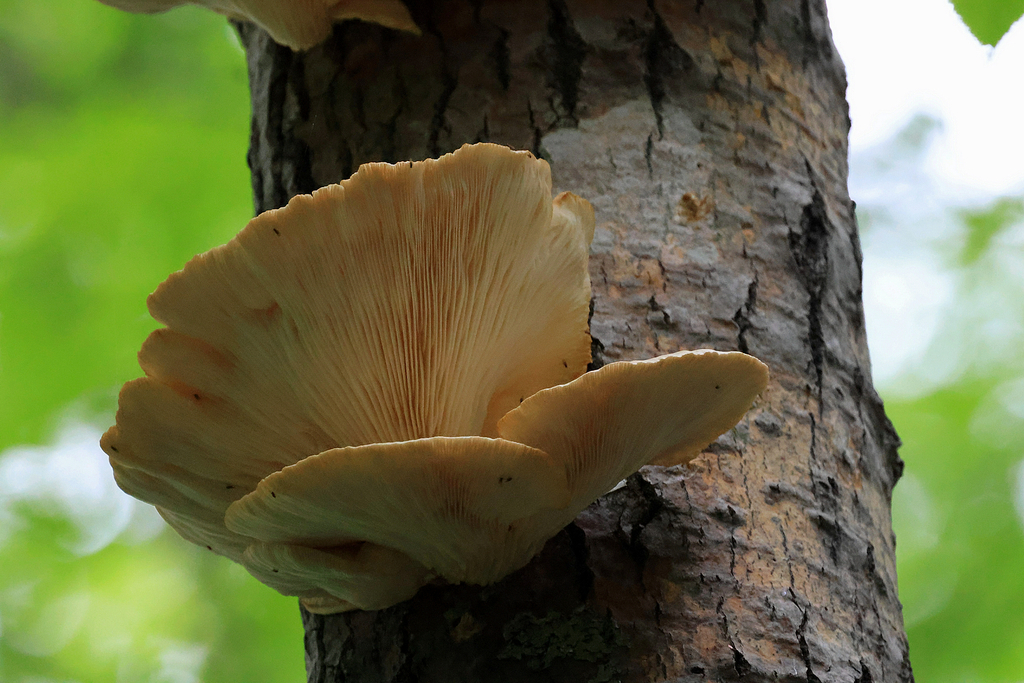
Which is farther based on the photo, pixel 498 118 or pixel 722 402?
pixel 498 118

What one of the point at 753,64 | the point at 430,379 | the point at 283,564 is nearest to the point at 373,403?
the point at 430,379

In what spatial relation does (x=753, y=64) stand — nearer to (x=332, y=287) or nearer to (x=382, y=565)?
(x=332, y=287)

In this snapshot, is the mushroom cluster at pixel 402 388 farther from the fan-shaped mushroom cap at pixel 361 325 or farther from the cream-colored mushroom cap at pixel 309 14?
the cream-colored mushroom cap at pixel 309 14

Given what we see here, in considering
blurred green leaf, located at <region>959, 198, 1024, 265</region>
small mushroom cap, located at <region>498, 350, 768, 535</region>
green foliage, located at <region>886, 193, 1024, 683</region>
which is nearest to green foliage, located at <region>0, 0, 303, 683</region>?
small mushroom cap, located at <region>498, 350, 768, 535</region>

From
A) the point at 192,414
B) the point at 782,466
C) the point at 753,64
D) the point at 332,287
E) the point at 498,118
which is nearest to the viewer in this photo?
the point at 332,287

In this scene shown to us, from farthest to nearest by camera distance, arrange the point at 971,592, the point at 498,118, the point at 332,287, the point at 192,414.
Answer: the point at 971,592
the point at 498,118
the point at 192,414
the point at 332,287

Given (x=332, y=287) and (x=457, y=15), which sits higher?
(x=457, y=15)


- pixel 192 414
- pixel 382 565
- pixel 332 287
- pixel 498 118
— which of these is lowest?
pixel 382 565

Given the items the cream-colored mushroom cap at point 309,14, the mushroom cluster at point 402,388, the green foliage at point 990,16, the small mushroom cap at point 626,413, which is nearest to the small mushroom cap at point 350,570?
the mushroom cluster at point 402,388
